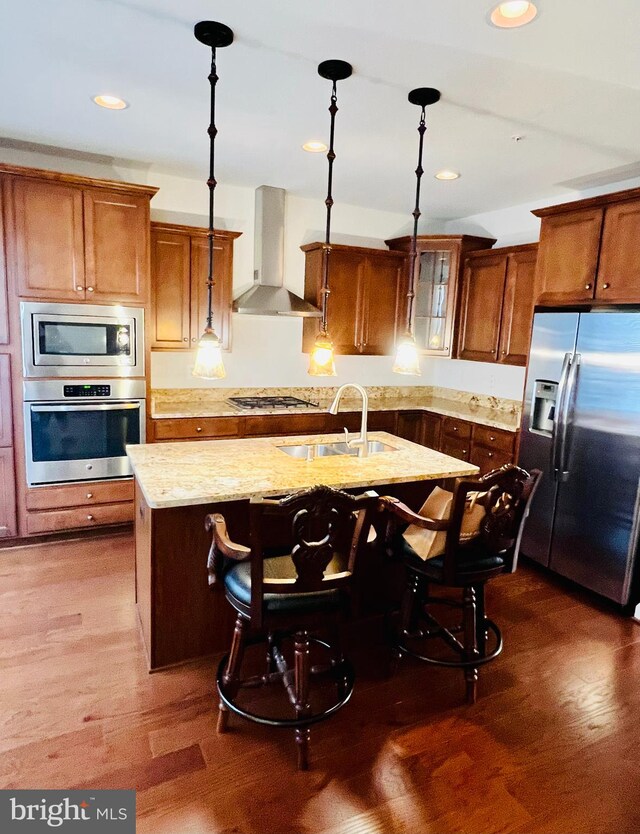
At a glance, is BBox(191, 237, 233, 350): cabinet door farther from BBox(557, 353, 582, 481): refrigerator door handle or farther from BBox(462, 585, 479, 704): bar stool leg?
BBox(462, 585, 479, 704): bar stool leg

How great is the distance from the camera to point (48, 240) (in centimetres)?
335

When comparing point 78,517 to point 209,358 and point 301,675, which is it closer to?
point 209,358

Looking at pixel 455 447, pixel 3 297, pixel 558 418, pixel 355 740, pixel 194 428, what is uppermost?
pixel 3 297

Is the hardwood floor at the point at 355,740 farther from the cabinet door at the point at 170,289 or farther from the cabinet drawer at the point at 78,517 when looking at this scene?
the cabinet door at the point at 170,289

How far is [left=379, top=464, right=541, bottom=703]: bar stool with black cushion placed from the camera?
2051 mm

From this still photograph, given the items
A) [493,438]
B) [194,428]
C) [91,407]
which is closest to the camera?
[91,407]

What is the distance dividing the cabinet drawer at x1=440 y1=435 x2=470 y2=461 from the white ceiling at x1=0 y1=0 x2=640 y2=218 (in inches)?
81.9

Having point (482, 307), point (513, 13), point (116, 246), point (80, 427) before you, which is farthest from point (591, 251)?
point (80, 427)

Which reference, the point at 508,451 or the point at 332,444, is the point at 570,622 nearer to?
the point at 508,451

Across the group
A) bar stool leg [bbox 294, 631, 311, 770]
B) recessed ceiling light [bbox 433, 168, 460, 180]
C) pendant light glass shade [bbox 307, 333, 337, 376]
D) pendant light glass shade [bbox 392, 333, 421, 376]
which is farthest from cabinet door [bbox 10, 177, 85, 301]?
bar stool leg [bbox 294, 631, 311, 770]

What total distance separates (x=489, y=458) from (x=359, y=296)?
6.11 ft

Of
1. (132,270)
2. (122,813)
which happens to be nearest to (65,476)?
(132,270)

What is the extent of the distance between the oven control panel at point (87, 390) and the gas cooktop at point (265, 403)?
3.37 feet

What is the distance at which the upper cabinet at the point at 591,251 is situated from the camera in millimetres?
2994
